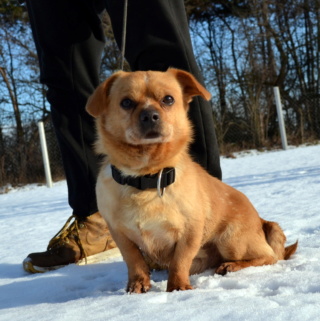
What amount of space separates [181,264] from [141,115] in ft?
1.85

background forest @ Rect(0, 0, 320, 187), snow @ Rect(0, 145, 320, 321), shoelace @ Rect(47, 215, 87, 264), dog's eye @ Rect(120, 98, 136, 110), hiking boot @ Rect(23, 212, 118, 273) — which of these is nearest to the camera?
snow @ Rect(0, 145, 320, 321)

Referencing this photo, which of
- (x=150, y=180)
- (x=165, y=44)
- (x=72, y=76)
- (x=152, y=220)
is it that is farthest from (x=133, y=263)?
(x=72, y=76)

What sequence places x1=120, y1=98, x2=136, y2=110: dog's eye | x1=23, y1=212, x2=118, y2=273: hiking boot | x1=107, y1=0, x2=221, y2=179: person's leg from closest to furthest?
x1=120, y1=98, x2=136, y2=110: dog's eye < x1=107, y1=0, x2=221, y2=179: person's leg < x1=23, y1=212, x2=118, y2=273: hiking boot

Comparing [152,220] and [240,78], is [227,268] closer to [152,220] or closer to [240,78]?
[152,220]

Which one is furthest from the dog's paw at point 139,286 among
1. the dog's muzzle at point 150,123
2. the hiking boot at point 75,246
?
the hiking boot at point 75,246

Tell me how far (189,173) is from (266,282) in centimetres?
50

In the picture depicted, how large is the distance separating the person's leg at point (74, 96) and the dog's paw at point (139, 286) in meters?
0.68

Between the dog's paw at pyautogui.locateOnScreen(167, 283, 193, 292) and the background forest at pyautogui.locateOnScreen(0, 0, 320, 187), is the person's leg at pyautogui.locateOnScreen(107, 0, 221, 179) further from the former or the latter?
the background forest at pyautogui.locateOnScreen(0, 0, 320, 187)

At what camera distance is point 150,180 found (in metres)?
1.56

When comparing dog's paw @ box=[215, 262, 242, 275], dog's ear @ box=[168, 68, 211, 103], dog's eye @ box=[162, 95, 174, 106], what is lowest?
dog's paw @ box=[215, 262, 242, 275]

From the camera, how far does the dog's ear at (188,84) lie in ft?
5.77

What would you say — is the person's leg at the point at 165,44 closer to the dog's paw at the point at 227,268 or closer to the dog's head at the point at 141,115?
the dog's head at the point at 141,115

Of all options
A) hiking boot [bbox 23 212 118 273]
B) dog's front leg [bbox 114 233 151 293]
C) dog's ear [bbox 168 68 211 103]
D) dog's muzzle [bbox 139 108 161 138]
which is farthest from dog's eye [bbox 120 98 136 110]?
hiking boot [bbox 23 212 118 273]

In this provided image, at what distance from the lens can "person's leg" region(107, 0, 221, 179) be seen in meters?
1.94
